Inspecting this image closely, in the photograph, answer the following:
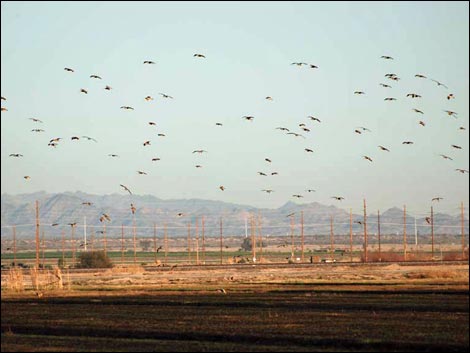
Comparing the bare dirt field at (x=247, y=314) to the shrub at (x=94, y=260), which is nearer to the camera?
the bare dirt field at (x=247, y=314)

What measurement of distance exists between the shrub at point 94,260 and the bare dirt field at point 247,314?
47911 mm

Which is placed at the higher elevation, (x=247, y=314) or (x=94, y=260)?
(x=94, y=260)

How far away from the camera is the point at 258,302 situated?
5303 cm

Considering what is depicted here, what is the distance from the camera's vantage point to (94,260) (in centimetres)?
13000

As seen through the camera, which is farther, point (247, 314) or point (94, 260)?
point (94, 260)

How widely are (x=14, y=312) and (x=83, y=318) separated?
711 centimetres

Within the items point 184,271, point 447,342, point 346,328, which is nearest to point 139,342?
point 346,328

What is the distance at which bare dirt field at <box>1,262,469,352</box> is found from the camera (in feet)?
111

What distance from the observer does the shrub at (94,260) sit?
129 metres

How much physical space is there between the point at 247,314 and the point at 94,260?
287 feet

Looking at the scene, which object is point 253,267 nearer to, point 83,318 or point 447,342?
point 83,318

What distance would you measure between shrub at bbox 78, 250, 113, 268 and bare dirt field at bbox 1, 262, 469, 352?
47911 millimetres

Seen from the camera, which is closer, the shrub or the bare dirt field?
the bare dirt field

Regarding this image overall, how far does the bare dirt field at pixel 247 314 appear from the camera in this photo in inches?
1329
